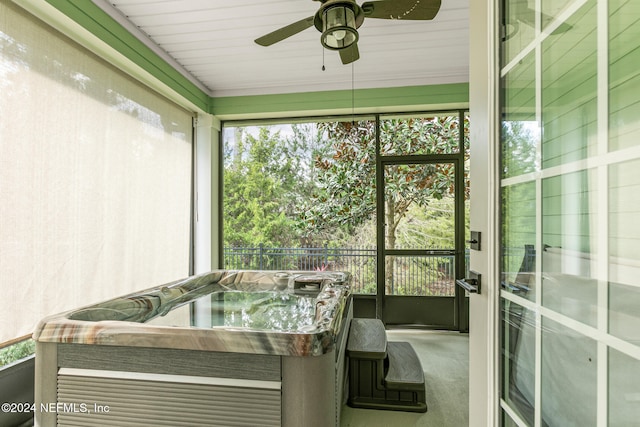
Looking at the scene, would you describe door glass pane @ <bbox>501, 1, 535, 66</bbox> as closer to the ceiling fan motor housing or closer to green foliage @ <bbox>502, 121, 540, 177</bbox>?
green foliage @ <bbox>502, 121, 540, 177</bbox>

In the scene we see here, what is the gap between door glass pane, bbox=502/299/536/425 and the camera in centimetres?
88

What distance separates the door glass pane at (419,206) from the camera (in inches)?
135

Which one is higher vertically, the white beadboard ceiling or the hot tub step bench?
the white beadboard ceiling

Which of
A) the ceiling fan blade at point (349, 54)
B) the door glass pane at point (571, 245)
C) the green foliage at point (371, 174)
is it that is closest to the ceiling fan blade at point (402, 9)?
the ceiling fan blade at point (349, 54)

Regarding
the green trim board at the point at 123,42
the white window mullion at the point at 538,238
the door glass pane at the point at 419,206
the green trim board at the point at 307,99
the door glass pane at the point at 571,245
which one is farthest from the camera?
the door glass pane at the point at 419,206

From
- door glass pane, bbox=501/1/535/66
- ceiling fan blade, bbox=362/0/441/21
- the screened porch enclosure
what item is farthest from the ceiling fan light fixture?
the screened porch enclosure

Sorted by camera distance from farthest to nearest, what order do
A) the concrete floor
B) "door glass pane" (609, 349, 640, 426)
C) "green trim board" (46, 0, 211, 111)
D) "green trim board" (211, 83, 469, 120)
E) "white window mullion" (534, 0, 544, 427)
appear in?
"green trim board" (211, 83, 469, 120), "green trim board" (46, 0, 211, 111), the concrete floor, "white window mullion" (534, 0, 544, 427), "door glass pane" (609, 349, 640, 426)

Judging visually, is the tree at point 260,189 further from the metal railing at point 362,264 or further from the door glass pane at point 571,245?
the door glass pane at point 571,245

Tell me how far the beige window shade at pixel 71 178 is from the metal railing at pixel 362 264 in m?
1.07

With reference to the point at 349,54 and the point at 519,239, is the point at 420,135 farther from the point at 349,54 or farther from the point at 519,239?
the point at 519,239

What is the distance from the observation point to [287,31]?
1.80m

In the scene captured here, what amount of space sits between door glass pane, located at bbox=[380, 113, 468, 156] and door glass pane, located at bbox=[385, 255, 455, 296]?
1217 millimetres

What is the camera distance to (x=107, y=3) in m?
2.19

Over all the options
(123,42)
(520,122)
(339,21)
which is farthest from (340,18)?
(123,42)
